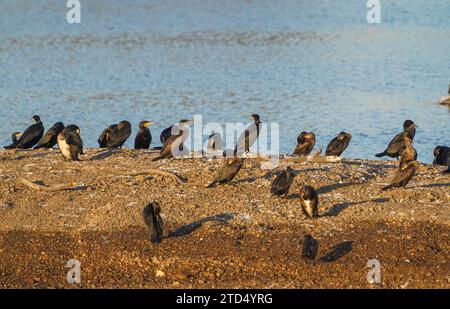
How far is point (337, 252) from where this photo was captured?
1182 cm

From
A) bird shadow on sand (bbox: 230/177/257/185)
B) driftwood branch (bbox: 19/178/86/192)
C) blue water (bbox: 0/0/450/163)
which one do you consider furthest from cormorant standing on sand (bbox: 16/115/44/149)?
bird shadow on sand (bbox: 230/177/257/185)

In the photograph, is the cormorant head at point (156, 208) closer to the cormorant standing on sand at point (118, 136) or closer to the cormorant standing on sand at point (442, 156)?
the cormorant standing on sand at point (118, 136)

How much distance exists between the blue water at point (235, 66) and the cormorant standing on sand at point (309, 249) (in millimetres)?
8276

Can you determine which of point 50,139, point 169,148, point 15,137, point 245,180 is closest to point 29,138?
point 50,139

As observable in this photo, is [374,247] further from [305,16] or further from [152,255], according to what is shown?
[305,16]

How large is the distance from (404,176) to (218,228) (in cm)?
278

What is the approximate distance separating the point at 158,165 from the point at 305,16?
25683 millimetres

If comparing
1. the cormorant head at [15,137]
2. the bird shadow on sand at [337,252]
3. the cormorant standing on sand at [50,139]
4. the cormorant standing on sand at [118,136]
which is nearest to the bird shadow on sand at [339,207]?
the bird shadow on sand at [337,252]

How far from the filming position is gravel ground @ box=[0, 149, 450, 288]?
11.3 meters

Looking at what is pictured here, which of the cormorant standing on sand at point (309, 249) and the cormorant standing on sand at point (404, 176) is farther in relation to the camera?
the cormorant standing on sand at point (404, 176)

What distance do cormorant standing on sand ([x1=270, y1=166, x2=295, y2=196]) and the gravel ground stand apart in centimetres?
20

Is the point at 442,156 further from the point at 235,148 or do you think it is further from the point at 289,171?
the point at 289,171

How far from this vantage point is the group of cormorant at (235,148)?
497 inches

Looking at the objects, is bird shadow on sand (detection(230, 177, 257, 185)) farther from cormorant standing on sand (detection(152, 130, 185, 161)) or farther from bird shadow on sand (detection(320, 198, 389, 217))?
cormorant standing on sand (detection(152, 130, 185, 161))
